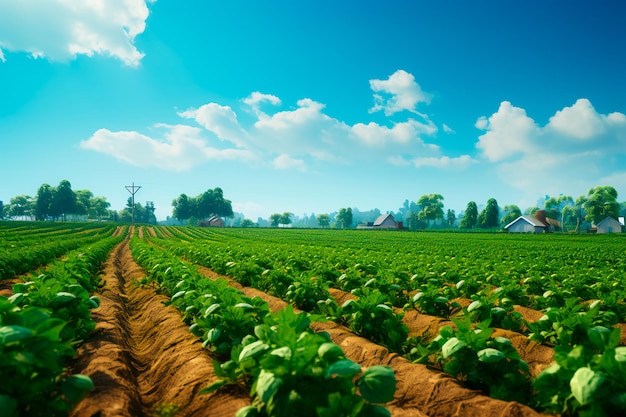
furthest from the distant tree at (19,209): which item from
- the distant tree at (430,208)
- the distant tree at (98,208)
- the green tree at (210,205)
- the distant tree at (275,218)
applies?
the distant tree at (430,208)

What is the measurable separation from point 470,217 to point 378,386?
11400 cm

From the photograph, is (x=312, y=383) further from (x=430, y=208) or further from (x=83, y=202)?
(x=83, y=202)

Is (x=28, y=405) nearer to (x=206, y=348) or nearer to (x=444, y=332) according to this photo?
(x=206, y=348)

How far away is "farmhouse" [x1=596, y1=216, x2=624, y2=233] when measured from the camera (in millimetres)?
78625

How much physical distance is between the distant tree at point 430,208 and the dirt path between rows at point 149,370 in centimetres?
12353

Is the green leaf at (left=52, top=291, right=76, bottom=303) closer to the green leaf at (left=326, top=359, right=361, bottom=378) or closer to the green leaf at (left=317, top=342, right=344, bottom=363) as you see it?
the green leaf at (left=317, top=342, right=344, bottom=363)

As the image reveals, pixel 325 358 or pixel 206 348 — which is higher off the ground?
pixel 325 358

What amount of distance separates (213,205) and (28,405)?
419 ft

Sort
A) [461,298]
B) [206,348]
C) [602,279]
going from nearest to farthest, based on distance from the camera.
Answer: [206,348]
[461,298]
[602,279]

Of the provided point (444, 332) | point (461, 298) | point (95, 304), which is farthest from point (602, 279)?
point (95, 304)

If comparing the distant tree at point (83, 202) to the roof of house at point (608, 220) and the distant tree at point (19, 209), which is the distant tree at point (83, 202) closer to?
the distant tree at point (19, 209)

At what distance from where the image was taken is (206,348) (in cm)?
488

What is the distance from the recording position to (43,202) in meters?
106

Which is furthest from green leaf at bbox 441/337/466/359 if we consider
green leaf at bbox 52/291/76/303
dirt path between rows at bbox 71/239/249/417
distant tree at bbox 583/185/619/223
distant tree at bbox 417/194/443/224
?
distant tree at bbox 417/194/443/224
